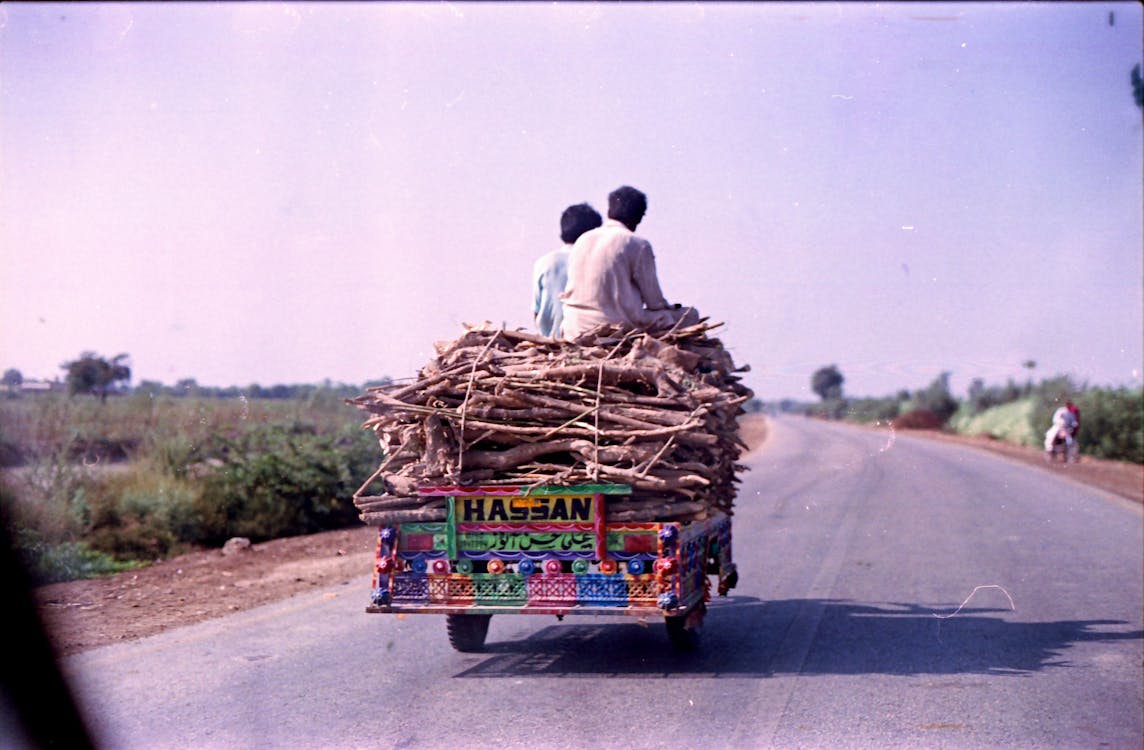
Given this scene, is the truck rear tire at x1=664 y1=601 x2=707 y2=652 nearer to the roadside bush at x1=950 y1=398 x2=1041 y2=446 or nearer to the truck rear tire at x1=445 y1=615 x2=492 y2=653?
the truck rear tire at x1=445 y1=615 x2=492 y2=653

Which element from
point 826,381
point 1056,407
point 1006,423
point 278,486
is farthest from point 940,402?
point 278,486

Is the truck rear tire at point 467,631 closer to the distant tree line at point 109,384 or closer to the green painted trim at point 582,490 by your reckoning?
the green painted trim at point 582,490

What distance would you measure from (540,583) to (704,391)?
144cm

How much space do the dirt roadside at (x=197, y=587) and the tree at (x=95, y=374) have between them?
10.6 feet

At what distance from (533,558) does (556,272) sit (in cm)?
248

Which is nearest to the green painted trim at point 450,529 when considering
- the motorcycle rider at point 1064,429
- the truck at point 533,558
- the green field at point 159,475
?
the truck at point 533,558

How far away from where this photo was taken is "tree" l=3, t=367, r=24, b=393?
1210 cm

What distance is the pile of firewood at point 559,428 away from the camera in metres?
6.12

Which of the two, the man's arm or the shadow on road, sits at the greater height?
the man's arm

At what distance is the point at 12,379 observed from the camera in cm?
1227

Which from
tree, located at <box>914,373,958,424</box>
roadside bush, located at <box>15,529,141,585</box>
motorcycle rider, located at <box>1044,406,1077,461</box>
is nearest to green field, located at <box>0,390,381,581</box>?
roadside bush, located at <box>15,529,141,585</box>

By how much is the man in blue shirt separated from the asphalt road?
225 centimetres

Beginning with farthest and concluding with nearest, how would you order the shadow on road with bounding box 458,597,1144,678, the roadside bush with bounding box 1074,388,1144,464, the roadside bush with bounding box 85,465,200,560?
1. the roadside bush with bounding box 1074,388,1144,464
2. the roadside bush with bounding box 85,465,200,560
3. the shadow on road with bounding box 458,597,1144,678

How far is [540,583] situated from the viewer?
20.4ft
